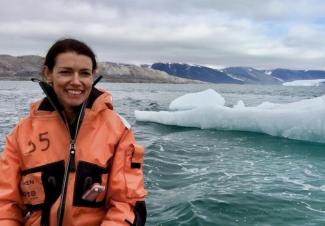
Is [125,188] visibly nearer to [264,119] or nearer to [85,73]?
[85,73]

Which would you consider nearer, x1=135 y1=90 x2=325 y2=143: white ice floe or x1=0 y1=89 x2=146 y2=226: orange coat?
x1=0 y1=89 x2=146 y2=226: orange coat

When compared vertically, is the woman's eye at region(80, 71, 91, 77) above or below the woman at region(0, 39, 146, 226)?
above

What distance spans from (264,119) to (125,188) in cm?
1157

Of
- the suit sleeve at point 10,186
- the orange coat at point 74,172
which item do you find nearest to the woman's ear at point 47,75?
the orange coat at point 74,172

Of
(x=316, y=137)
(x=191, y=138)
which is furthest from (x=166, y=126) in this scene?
(x=316, y=137)

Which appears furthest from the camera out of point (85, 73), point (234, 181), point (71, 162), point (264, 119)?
point (264, 119)

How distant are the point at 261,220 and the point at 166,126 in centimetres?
1144

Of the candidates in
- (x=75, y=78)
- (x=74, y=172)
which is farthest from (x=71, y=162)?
(x=75, y=78)

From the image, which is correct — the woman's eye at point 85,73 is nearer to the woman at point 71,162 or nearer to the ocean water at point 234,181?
the woman at point 71,162

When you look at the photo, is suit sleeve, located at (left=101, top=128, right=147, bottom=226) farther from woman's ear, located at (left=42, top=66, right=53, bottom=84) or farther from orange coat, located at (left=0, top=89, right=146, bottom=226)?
woman's ear, located at (left=42, top=66, right=53, bottom=84)

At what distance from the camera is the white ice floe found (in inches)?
489

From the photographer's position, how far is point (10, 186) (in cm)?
292

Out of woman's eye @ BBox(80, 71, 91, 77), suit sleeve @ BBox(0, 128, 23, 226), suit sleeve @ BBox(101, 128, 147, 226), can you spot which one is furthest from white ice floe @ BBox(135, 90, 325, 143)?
suit sleeve @ BBox(0, 128, 23, 226)

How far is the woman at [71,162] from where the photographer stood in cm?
287
